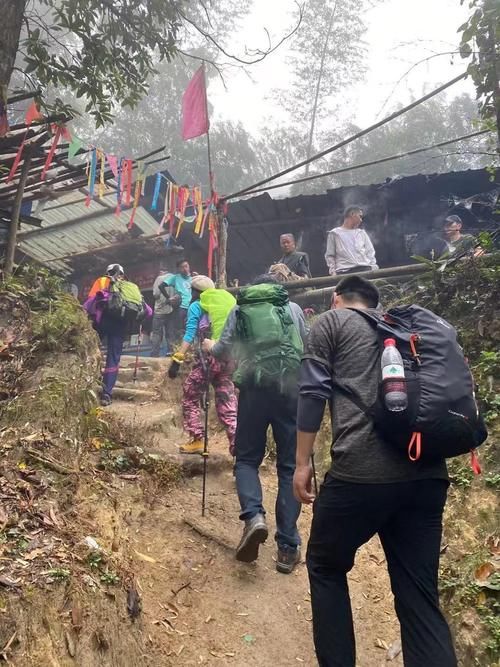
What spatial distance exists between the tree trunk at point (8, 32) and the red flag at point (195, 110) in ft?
14.5

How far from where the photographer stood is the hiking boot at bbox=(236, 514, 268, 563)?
386 centimetres

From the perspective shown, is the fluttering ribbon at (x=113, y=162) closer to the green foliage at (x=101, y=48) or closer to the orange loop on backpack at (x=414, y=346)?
the green foliage at (x=101, y=48)

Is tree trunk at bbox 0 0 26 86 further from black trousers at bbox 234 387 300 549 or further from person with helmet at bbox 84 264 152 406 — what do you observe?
black trousers at bbox 234 387 300 549

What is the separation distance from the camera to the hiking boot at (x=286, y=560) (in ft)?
13.4

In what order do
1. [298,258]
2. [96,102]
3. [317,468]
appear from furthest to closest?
[298,258]
[96,102]
[317,468]

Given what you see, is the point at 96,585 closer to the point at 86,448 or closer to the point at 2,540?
the point at 2,540

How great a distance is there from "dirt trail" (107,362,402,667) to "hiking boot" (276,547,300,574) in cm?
6

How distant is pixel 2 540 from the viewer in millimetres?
2922

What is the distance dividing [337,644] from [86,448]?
3316mm

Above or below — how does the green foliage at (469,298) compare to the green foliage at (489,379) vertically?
above

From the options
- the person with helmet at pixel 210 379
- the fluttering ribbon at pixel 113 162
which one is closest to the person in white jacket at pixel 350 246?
the person with helmet at pixel 210 379

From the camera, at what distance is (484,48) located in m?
5.62

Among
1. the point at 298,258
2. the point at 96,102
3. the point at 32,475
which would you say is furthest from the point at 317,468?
the point at 96,102

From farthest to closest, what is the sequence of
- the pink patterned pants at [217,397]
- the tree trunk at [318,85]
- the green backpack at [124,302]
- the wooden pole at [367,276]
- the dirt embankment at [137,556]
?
the tree trunk at [318,85] < the wooden pole at [367,276] < the green backpack at [124,302] < the pink patterned pants at [217,397] < the dirt embankment at [137,556]
